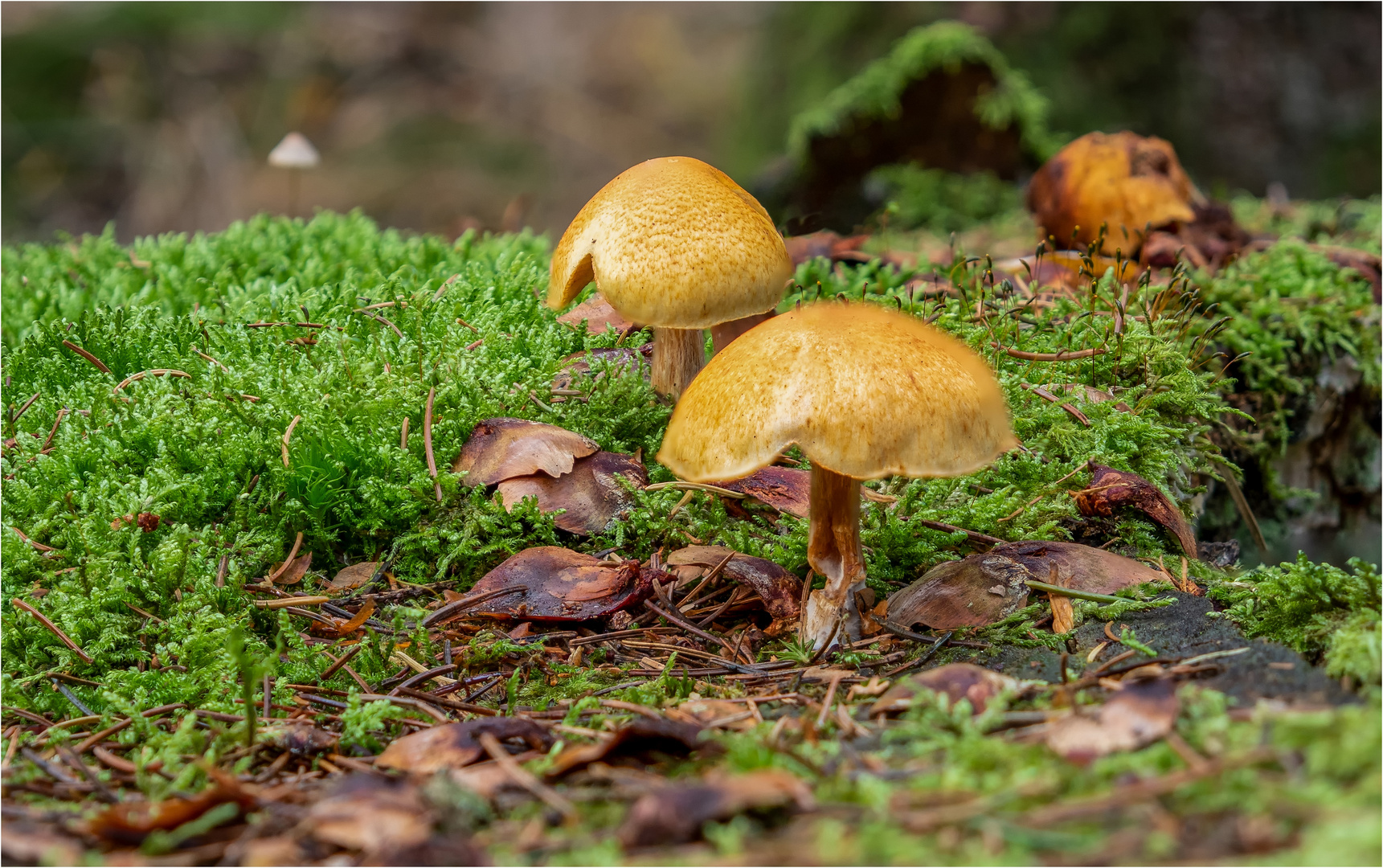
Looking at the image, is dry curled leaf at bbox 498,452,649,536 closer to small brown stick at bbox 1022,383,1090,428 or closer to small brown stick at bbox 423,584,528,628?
small brown stick at bbox 423,584,528,628

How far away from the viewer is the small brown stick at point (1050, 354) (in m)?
3.06

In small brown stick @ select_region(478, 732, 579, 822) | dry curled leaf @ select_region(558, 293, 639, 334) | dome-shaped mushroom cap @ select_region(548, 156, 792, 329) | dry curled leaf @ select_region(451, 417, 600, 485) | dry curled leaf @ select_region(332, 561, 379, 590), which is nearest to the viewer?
small brown stick @ select_region(478, 732, 579, 822)

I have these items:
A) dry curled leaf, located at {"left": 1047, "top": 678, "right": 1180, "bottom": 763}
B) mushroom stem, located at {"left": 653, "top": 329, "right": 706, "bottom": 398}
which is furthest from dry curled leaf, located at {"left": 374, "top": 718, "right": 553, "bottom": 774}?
mushroom stem, located at {"left": 653, "top": 329, "right": 706, "bottom": 398}

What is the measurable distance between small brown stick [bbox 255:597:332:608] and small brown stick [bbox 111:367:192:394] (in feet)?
3.31

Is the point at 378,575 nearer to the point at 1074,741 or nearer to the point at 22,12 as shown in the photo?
the point at 1074,741

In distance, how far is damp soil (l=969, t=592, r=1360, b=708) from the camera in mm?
1507

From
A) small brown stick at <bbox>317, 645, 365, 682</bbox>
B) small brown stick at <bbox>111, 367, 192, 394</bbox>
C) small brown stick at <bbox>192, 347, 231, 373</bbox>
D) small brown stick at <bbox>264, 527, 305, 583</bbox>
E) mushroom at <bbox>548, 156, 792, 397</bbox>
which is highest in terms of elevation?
mushroom at <bbox>548, 156, 792, 397</bbox>

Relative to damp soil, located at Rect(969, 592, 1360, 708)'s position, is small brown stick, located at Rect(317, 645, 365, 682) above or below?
below

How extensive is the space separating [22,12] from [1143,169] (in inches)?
425

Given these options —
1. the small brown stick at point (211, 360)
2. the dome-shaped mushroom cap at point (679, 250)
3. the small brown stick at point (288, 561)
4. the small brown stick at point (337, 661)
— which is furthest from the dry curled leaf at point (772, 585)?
the small brown stick at point (211, 360)

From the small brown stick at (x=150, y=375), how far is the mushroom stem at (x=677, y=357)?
4.81ft

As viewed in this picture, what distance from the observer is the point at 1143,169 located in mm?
4359

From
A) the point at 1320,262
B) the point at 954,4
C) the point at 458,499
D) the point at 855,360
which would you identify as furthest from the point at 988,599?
the point at 954,4

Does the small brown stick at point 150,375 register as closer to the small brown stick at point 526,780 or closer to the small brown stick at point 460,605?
the small brown stick at point 460,605
